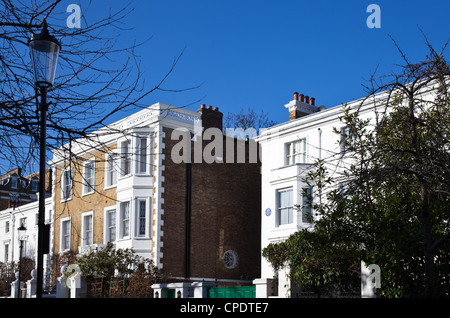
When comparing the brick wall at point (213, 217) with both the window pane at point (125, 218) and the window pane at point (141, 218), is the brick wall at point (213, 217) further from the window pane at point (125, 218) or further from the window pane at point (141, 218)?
the window pane at point (125, 218)

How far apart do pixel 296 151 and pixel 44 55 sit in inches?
828

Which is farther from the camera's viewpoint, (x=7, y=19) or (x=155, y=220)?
(x=155, y=220)

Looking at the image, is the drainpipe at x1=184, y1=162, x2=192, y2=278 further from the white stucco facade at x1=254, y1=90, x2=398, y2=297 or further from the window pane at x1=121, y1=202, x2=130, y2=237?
the white stucco facade at x1=254, y1=90, x2=398, y2=297

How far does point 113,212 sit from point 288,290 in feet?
59.5

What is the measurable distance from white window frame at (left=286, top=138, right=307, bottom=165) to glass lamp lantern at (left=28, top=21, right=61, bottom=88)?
2054 cm

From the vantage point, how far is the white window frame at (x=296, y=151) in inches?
1141

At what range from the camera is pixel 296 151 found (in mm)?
29188

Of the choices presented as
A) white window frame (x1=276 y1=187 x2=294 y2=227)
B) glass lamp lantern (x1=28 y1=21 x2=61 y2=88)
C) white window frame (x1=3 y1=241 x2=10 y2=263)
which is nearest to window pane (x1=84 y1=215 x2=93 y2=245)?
white window frame (x1=276 y1=187 x2=294 y2=227)

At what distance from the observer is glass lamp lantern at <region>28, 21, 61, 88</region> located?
9102 mm

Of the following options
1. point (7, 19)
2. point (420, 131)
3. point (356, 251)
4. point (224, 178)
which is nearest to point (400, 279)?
point (356, 251)

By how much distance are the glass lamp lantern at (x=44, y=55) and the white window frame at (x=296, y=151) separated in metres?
20.5

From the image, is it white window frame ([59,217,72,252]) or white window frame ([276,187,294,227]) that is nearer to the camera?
white window frame ([276,187,294,227])

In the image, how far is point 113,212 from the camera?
32656mm
